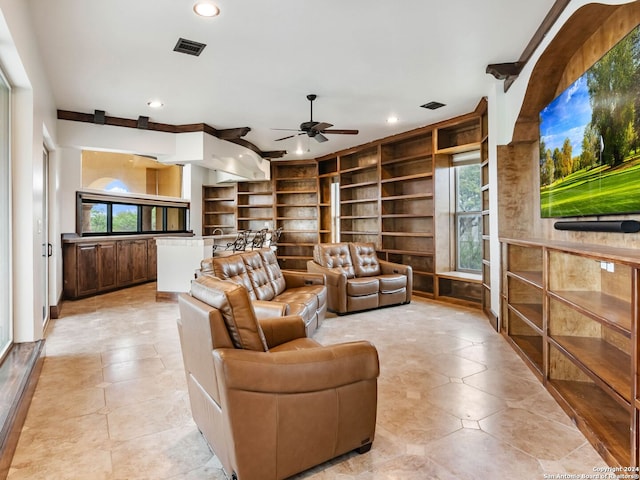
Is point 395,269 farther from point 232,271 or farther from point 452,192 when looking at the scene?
point 232,271

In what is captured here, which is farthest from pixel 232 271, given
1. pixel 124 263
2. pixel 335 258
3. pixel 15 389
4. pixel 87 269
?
pixel 124 263

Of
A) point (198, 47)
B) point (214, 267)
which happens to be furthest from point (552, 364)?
point (198, 47)

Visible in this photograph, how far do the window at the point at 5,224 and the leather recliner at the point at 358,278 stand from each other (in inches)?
133

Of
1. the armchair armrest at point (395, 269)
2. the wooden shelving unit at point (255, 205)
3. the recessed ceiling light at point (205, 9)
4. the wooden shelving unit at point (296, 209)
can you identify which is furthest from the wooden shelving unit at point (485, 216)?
the wooden shelving unit at point (255, 205)

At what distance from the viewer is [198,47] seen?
3436 millimetres

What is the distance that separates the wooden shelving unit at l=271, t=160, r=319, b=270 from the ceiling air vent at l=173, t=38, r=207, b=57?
5.22 meters

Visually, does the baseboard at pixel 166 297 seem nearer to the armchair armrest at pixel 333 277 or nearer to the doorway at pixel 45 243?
the doorway at pixel 45 243

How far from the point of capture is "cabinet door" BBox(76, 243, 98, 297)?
5.89m

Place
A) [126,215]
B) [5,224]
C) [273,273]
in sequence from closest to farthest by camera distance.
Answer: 1. [5,224]
2. [273,273]
3. [126,215]

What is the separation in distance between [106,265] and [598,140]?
6.83 meters

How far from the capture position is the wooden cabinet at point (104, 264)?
19.0 feet

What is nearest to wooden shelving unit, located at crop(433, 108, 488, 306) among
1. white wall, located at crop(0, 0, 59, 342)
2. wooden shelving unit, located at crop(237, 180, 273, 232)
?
wooden shelving unit, located at crop(237, 180, 273, 232)

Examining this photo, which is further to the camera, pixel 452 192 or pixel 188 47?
pixel 452 192

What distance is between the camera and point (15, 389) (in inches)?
91.4
